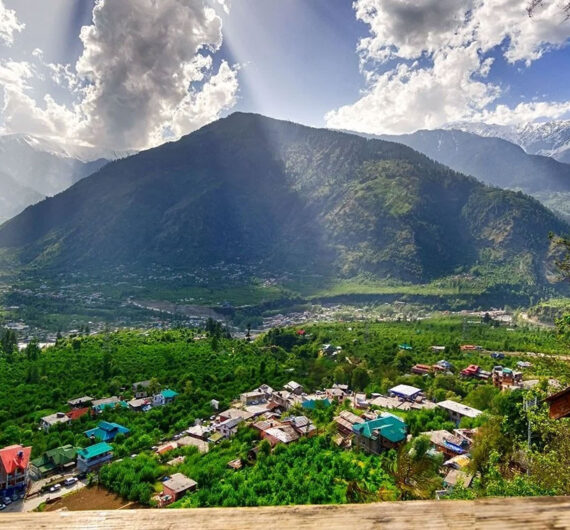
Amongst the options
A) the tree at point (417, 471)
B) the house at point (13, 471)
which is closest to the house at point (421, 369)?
the tree at point (417, 471)

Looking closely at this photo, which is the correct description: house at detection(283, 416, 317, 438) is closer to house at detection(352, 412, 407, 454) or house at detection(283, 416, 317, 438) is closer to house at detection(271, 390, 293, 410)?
house at detection(352, 412, 407, 454)

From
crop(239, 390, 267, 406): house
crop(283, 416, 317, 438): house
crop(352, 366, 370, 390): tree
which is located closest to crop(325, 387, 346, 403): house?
crop(352, 366, 370, 390): tree

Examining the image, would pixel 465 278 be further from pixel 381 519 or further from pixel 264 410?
pixel 381 519

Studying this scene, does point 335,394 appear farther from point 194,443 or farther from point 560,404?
point 560,404

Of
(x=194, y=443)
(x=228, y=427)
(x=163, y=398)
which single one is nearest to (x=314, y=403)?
(x=228, y=427)

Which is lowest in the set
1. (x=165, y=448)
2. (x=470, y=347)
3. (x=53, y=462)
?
(x=53, y=462)

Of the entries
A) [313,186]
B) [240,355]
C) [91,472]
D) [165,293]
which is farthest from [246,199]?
[91,472]
